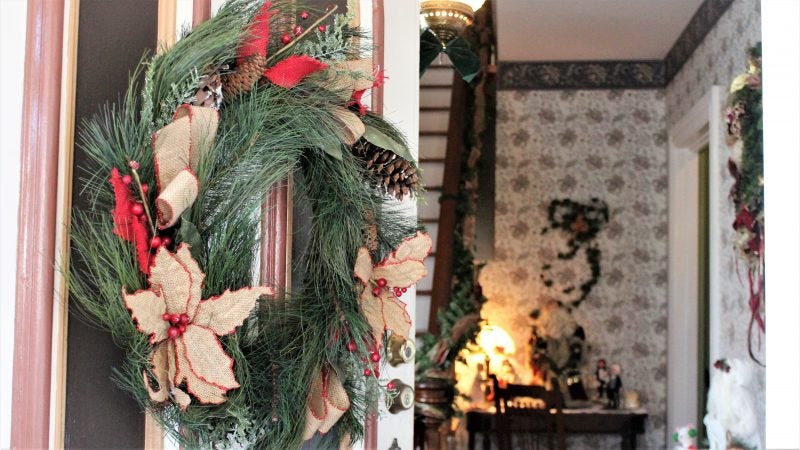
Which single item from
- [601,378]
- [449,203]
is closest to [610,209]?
[601,378]

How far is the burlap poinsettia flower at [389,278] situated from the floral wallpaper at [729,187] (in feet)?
8.20

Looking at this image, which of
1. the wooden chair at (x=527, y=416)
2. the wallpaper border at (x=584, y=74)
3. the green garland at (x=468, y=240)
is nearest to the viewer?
the green garland at (x=468, y=240)

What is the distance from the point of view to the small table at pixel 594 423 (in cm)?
508

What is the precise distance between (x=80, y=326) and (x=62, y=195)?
7.5 inches

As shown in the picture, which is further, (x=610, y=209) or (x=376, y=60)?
(x=610, y=209)

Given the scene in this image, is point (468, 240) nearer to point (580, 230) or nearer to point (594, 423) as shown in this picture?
point (580, 230)

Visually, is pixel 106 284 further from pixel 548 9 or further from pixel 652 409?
pixel 652 409

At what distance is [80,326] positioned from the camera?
1276 mm

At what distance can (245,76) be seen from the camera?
1.31 meters

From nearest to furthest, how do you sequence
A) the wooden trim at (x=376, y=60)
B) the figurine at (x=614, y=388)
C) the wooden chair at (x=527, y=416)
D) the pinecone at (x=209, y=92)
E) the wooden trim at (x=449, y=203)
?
the pinecone at (x=209, y=92), the wooden trim at (x=376, y=60), the wooden trim at (x=449, y=203), the wooden chair at (x=527, y=416), the figurine at (x=614, y=388)

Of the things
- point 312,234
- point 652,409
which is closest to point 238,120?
point 312,234

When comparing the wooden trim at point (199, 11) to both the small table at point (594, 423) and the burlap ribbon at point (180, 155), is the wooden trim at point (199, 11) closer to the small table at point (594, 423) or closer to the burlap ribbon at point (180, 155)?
the burlap ribbon at point (180, 155)

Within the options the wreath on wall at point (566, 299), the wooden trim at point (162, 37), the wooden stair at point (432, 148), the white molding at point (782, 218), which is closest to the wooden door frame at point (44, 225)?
the wooden trim at point (162, 37)

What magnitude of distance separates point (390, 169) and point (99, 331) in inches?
19.7
